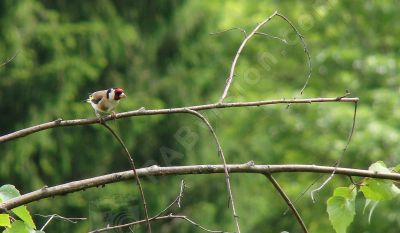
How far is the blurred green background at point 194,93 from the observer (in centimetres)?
1084

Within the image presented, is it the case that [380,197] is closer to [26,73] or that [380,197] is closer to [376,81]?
[26,73]

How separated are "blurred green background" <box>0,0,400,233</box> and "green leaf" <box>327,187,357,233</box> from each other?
809 centimetres

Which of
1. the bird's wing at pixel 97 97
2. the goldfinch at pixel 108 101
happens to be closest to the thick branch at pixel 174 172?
the goldfinch at pixel 108 101

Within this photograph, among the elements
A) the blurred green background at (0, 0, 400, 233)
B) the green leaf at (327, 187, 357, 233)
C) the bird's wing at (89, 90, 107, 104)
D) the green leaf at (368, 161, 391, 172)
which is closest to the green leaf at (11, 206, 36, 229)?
the green leaf at (327, 187, 357, 233)

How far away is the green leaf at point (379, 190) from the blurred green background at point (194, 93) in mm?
8110

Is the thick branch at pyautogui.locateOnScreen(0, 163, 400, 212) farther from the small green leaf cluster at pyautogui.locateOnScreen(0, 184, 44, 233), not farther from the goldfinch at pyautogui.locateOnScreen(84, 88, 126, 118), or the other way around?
the goldfinch at pyautogui.locateOnScreen(84, 88, 126, 118)

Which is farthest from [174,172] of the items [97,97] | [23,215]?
[97,97]

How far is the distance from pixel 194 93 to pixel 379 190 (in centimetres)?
1110

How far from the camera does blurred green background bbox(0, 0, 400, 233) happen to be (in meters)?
10.8

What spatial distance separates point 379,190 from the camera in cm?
220

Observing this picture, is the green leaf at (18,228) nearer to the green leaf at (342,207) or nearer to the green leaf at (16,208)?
the green leaf at (16,208)

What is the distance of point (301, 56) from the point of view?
51.1 ft

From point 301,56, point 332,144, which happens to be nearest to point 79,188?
point 332,144

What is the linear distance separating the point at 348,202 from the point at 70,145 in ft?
31.7
